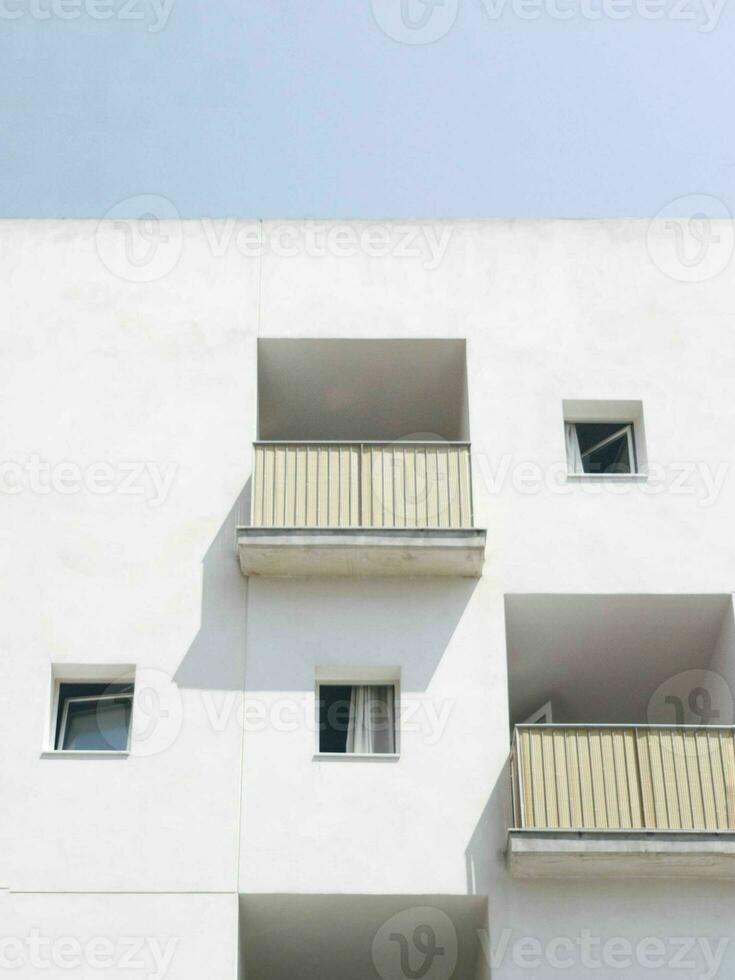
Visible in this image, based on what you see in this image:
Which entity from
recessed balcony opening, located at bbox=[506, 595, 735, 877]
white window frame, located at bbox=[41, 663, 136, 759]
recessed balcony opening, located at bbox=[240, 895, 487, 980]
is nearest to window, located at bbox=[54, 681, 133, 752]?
white window frame, located at bbox=[41, 663, 136, 759]

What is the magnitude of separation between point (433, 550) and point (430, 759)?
2744 millimetres

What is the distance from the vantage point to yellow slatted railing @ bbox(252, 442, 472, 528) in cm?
2169

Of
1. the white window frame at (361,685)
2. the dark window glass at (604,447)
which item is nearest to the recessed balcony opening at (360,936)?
the white window frame at (361,685)

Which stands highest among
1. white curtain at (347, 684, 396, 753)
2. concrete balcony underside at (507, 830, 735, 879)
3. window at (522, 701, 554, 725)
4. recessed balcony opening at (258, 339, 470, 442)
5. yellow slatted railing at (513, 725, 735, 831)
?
recessed balcony opening at (258, 339, 470, 442)

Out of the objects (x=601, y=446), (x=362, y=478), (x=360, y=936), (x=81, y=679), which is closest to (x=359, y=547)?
(x=362, y=478)

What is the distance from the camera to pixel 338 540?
21188 mm

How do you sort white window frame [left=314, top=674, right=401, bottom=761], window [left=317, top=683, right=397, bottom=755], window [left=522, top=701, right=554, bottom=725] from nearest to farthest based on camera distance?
white window frame [left=314, top=674, right=401, bottom=761] → window [left=317, top=683, right=397, bottom=755] → window [left=522, top=701, right=554, bottom=725]

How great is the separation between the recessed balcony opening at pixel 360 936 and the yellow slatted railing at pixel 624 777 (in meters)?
1.54

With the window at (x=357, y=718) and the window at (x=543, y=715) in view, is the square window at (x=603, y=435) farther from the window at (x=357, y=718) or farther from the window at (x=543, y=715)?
the window at (x=357, y=718)

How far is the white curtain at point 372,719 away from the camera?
68.6ft

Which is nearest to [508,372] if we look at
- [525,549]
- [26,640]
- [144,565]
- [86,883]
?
[525,549]

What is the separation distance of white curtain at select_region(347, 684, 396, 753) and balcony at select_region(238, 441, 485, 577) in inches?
63.9

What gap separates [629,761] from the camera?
65.9 ft

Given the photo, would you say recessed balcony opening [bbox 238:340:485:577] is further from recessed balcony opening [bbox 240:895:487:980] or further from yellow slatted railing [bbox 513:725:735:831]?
recessed balcony opening [bbox 240:895:487:980]
